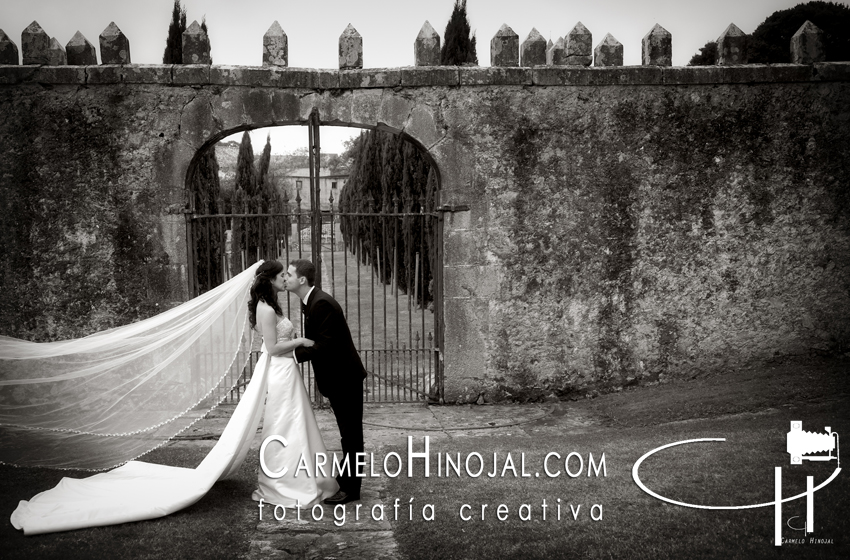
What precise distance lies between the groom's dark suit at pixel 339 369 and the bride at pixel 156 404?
0.14 metres

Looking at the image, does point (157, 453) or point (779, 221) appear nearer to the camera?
point (157, 453)

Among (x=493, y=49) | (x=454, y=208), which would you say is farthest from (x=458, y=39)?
(x=454, y=208)

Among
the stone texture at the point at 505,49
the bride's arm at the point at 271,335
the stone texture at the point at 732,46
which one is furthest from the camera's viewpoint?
the stone texture at the point at 732,46

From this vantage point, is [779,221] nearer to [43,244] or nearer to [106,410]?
[106,410]

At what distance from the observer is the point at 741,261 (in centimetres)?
848

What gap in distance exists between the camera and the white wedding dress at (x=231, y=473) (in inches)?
192

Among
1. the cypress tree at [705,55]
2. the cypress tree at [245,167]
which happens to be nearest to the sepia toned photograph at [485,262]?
the cypress tree at [245,167]

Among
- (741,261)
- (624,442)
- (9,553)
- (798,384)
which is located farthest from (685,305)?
(9,553)

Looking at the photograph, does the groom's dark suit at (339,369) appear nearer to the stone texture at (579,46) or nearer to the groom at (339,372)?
the groom at (339,372)

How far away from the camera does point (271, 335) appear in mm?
5430

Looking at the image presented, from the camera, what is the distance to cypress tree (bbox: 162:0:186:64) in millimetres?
11617

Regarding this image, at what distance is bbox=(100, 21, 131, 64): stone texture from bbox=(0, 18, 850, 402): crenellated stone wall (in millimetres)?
174

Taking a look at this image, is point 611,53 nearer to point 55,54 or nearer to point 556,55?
point 556,55

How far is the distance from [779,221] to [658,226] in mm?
1429
